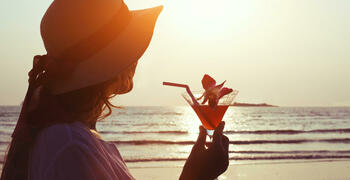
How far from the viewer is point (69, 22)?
1486 millimetres

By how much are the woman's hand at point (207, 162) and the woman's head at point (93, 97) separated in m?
0.45

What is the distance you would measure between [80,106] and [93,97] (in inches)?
2.3

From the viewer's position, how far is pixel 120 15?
1.61 metres

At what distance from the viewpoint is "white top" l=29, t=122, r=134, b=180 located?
1215 mm

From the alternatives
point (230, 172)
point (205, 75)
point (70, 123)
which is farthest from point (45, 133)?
point (230, 172)

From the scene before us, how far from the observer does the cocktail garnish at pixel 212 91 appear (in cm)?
258

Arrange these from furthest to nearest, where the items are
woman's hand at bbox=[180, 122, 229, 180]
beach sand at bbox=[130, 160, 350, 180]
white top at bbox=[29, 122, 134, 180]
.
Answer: beach sand at bbox=[130, 160, 350, 180] < woman's hand at bbox=[180, 122, 229, 180] < white top at bbox=[29, 122, 134, 180]

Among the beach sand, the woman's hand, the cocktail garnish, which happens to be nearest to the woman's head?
the woman's hand

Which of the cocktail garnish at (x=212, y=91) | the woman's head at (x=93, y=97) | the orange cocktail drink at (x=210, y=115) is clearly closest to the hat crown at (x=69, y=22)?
the woman's head at (x=93, y=97)

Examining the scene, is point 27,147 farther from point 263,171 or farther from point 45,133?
point 263,171

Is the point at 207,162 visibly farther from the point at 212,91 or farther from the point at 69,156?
the point at 212,91

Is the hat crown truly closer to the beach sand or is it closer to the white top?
the white top

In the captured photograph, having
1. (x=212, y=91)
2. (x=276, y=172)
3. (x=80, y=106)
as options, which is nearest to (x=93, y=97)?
(x=80, y=106)

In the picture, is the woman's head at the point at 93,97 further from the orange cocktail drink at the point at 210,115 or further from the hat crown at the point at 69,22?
the orange cocktail drink at the point at 210,115
